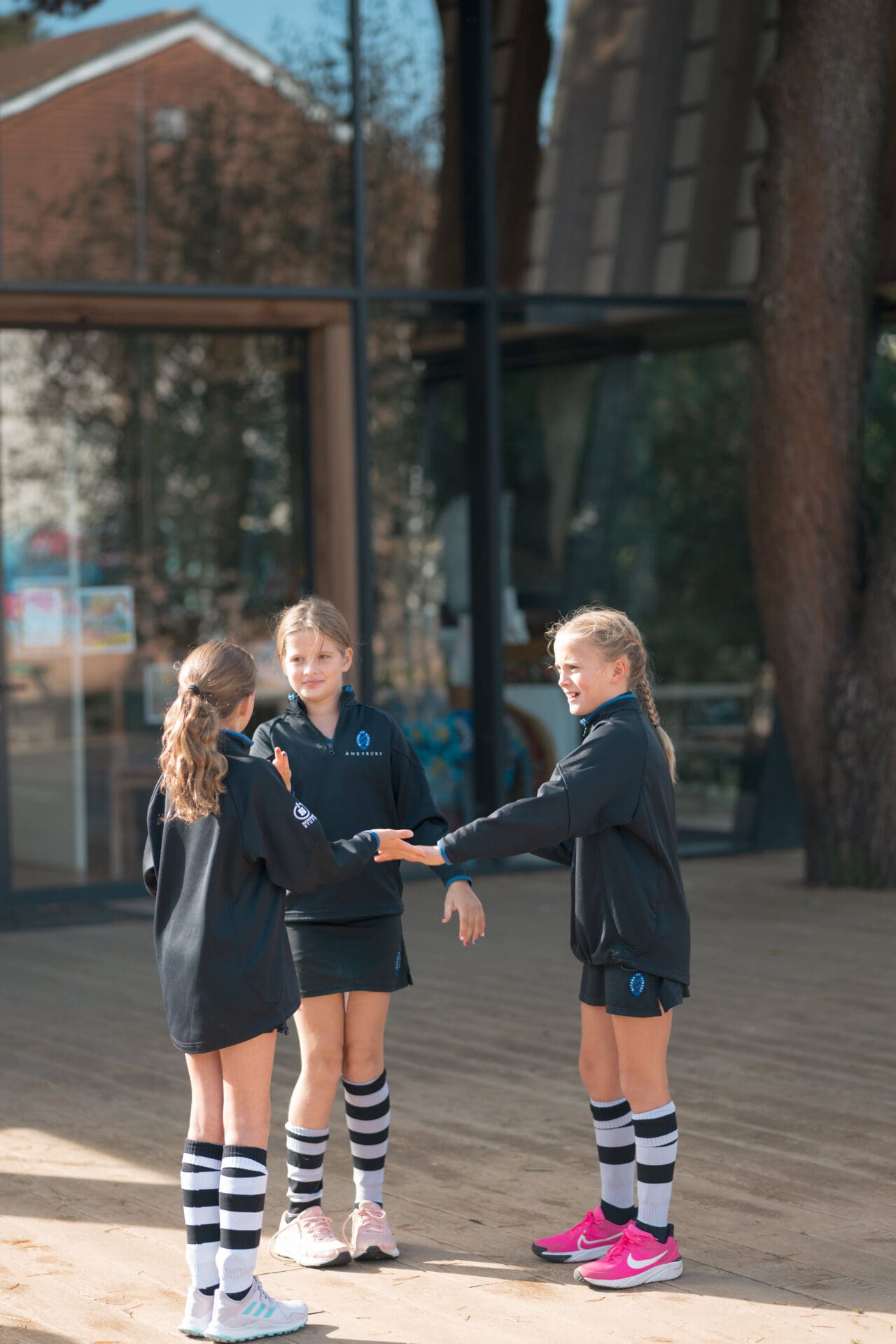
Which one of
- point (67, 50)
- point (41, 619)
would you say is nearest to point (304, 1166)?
point (41, 619)

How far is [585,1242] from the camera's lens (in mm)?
4250

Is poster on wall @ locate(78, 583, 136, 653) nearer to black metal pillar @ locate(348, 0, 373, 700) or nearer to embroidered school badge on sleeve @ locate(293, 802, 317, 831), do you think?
black metal pillar @ locate(348, 0, 373, 700)

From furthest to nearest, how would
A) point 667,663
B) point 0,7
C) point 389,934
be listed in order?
point 667,663 < point 0,7 < point 389,934

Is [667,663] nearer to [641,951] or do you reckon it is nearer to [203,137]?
[203,137]

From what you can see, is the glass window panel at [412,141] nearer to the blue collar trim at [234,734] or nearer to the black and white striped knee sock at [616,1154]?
the blue collar trim at [234,734]

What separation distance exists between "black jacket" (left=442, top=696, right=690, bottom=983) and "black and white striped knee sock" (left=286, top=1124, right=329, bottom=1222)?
2.63 ft

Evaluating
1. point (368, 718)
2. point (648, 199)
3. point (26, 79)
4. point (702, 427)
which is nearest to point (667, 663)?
point (702, 427)

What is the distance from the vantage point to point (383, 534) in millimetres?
10773

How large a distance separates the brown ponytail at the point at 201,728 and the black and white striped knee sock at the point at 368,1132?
97cm

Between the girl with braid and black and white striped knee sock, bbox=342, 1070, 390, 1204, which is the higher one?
the girl with braid

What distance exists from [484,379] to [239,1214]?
766 centimetres

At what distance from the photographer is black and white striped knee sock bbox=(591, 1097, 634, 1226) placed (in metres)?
4.21

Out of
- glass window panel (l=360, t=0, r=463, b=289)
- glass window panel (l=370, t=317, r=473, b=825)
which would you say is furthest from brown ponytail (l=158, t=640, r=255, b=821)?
glass window panel (l=360, t=0, r=463, b=289)

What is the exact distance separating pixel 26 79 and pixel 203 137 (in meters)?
1.03
